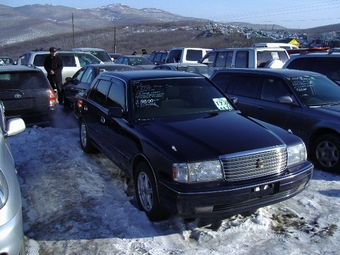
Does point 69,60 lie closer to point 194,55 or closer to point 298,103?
point 194,55

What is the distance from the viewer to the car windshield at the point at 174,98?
193 inches

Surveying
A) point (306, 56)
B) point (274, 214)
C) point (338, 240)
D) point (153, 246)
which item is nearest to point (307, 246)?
point (338, 240)

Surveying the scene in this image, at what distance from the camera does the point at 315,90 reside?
6680 mm

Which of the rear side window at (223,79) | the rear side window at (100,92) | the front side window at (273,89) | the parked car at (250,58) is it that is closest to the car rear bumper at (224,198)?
the rear side window at (100,92)

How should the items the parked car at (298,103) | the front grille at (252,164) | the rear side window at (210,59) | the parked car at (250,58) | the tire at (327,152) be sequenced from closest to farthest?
the front grille at (252,164), the tire at (327,152), the parked car at (298,103), the parked car at (250,58), the rear side window at (210,59)

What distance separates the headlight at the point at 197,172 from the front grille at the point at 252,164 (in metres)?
0.10

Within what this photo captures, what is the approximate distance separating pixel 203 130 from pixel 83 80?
6684mm

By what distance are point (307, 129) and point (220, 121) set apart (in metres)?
2.21

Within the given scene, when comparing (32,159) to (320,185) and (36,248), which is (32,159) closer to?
(36,248)

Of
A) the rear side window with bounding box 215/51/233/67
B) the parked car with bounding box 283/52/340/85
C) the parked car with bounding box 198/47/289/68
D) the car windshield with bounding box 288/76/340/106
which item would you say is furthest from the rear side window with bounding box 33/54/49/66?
the car windshield with bounding box 288/76/340/106

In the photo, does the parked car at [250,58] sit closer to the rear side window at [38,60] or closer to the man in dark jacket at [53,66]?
the man in dark jacket at [53,66]

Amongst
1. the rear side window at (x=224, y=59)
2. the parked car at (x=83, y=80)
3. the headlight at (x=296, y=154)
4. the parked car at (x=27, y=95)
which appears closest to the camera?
the headlight at (x=296, y=154)


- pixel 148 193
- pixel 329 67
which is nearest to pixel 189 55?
pixel 329 67

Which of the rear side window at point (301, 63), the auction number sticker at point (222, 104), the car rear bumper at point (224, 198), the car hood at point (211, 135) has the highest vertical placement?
the rear side window at point (301, 63)
